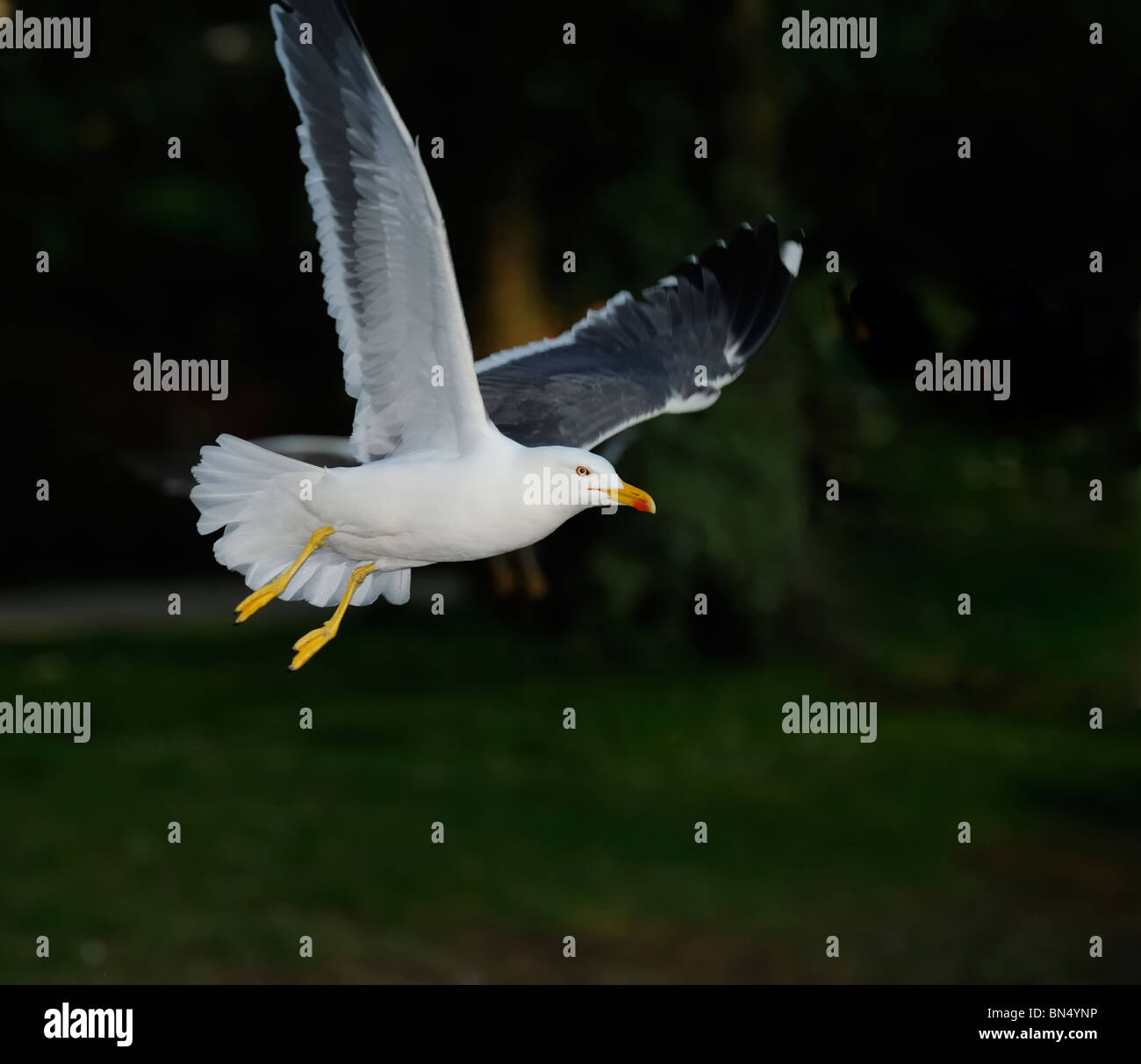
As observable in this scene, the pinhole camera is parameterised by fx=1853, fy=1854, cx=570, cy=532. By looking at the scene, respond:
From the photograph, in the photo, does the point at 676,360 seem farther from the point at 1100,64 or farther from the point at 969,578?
the point at 969,578

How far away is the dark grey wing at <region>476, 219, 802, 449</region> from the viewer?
523 centimetres

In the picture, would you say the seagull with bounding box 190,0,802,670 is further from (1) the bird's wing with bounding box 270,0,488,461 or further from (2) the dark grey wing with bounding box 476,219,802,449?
(2) the dark grey wing with bounding box 476,219,802,449

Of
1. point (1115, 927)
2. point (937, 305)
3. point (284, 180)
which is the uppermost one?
point (284, 180)

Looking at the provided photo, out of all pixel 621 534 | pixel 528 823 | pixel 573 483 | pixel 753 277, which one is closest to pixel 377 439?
pixel 573 483

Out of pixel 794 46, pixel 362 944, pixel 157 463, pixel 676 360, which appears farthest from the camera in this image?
pixel 794 46

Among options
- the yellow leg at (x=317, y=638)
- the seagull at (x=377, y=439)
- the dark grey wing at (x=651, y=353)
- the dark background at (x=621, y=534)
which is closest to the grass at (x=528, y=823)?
the dark background at (x=621, y=534)

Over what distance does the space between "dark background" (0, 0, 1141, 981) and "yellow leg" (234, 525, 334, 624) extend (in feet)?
13.4

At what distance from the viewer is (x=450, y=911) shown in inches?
376

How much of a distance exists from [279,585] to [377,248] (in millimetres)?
863

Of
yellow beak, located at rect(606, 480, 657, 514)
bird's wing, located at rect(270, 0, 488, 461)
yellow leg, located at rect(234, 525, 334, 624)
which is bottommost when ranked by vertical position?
yellow leg, located at rect(234, 525, 334, 624)

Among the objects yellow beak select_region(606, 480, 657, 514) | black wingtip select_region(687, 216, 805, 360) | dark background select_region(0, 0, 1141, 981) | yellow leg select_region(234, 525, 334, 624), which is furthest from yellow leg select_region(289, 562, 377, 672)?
dark background select_region(0, 0, 1141, 981)

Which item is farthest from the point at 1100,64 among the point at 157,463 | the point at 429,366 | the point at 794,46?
the point at 429,366

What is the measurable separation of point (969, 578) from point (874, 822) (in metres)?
3.28

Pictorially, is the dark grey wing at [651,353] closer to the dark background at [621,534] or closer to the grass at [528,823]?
the dark background at [621,534]
